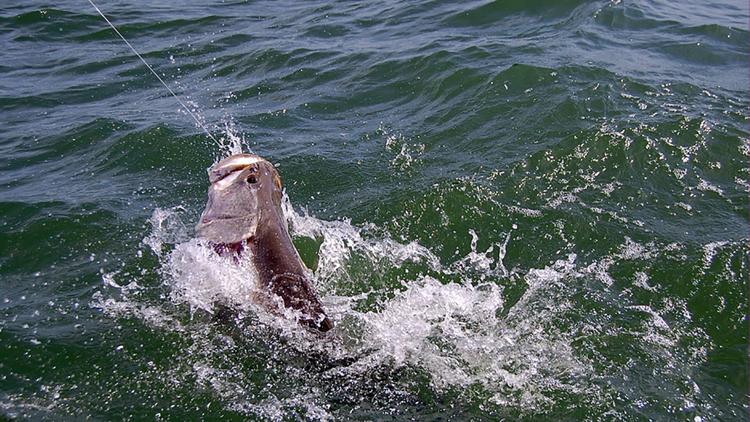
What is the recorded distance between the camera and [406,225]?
19.1ft

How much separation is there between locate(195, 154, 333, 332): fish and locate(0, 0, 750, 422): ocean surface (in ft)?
0.39

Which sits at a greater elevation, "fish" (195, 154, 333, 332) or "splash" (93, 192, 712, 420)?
"fish" (195, 154, 333, 332)

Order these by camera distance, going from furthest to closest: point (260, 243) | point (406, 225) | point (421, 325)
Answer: point (406, 225), point (421, 325), point (260, 243)

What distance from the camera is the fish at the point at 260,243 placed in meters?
4.12

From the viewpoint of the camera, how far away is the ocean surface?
410cm

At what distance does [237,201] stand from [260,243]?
272 millimetres

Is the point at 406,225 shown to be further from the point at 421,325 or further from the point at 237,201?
the point at 237,201

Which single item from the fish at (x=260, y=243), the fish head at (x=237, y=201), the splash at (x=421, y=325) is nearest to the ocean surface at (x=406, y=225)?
the splash at (x=421, y=325)

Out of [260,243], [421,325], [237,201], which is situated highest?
[237,201]

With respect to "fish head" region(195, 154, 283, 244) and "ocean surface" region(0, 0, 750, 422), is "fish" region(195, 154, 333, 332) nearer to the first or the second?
"fish head" region(195, 154, 283, 244)

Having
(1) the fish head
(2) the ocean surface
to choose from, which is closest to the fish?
(1) the fish head

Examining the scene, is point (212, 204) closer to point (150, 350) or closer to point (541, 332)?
point (150, 350)

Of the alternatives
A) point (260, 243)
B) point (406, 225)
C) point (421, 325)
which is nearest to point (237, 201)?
point (260, 243)

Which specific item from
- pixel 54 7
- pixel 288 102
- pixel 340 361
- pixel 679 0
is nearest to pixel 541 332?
pixel 340 361
